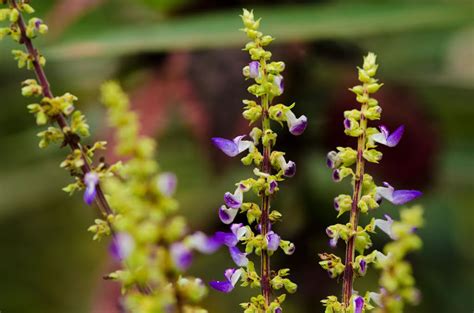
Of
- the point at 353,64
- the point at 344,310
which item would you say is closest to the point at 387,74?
the point at 353,64

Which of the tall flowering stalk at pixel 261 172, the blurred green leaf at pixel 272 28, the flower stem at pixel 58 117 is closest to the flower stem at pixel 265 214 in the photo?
the tall flowering stalk at pixel 261 172

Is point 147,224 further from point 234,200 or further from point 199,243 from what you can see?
point 234,200

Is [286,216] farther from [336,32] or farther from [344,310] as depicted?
[344,310]

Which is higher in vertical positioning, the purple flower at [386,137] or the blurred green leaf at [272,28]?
the blurred green leaf at [272,28]

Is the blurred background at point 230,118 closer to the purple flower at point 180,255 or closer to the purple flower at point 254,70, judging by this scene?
the purple flower at point 254,70

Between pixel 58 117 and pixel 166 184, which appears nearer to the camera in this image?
pixel 166 184

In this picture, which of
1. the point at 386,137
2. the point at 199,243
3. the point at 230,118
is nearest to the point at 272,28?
the point at 230,118

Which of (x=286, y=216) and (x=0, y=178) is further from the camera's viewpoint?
(x=0, y=178)
